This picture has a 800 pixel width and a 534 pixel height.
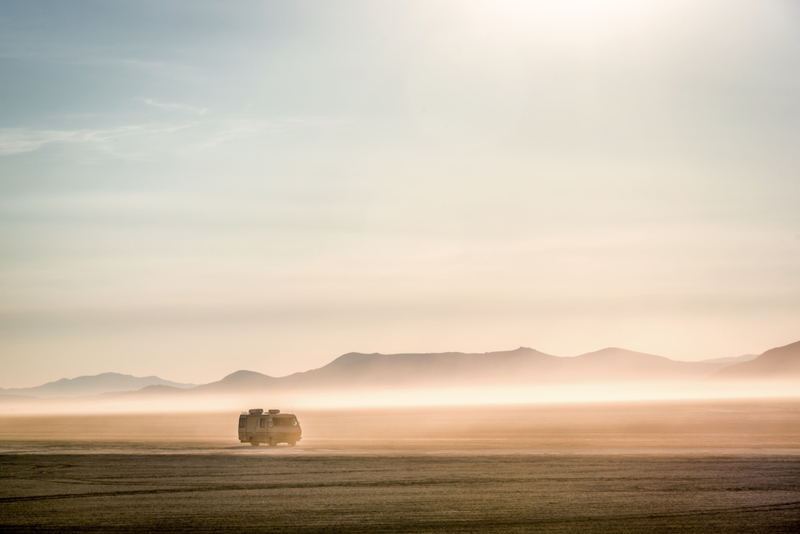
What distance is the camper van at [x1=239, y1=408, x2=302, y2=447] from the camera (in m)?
64.8

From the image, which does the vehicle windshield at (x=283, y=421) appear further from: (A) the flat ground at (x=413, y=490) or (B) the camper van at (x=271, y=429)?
(A) the flat ground at (x=413, y=490)

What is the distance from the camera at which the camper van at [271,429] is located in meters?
64.8

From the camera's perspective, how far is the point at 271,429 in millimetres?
65000

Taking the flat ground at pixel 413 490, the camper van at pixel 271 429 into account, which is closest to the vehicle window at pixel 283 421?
the camper van at pixel 271 429

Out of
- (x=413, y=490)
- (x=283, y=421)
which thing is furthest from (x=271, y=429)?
(x=413, y=490)

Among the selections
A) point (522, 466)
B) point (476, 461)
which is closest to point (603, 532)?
point (522, 466)

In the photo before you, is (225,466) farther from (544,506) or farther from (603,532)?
(603,532)

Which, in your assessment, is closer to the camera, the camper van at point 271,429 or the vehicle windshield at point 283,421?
the camper van at point 271,429

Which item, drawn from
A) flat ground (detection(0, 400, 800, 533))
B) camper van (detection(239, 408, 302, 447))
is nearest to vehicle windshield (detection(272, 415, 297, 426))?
camper van (detection(239, 408, 302, 447))

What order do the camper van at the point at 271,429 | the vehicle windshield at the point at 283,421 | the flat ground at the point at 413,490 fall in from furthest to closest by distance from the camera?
1. the vehicle windshield at the point at 283,421
2. the camper van at the point at 271,429
3. the flat ground at the point at 413,490

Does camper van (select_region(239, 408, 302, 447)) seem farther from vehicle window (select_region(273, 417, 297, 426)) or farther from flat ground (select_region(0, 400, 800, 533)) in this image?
flat ground (select_region(0, 400, 800, 533))

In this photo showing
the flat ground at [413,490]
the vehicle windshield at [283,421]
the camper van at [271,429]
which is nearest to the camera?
the flat ground at [413,490]

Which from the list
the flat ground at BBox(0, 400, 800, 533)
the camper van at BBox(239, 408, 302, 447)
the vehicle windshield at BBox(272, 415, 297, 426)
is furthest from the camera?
the vehicle windshield at BBox(272, 415, 297, 426)

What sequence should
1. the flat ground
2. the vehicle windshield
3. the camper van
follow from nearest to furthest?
the flat ground → the camper van → the vehicle windshield
